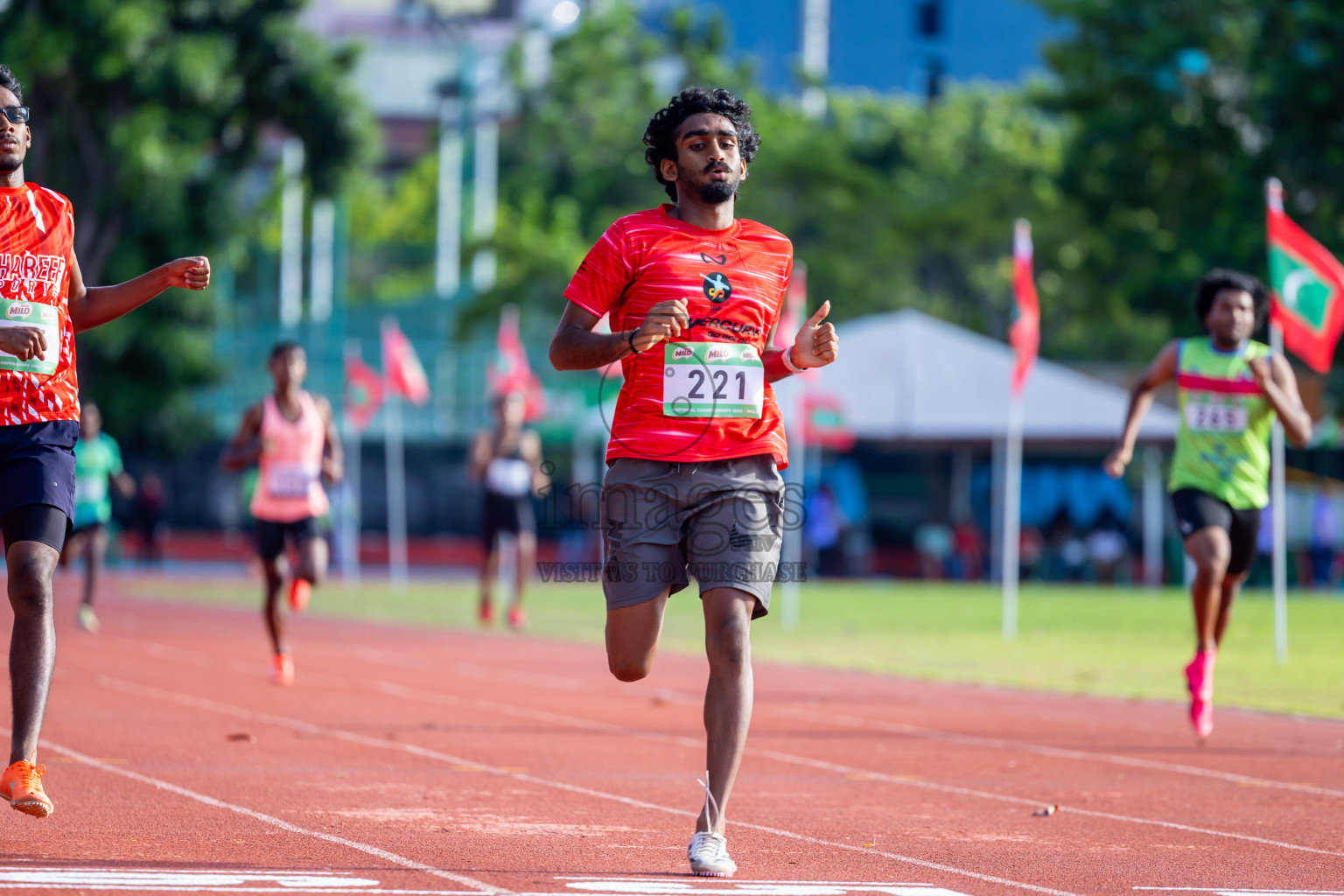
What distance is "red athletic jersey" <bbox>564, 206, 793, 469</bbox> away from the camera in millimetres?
5645

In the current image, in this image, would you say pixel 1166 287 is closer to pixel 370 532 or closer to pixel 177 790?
pixel 370 532

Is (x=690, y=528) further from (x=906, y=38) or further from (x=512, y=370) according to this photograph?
(x=906, y=38)

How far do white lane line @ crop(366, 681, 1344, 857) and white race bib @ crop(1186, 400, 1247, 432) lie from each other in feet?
9.11

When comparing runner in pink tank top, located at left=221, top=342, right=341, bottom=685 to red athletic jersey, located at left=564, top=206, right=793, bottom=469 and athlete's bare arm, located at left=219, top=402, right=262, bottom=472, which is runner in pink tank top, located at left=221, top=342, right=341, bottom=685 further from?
red athletic jersey, located at left=564, top=206, right=793, bottom=469

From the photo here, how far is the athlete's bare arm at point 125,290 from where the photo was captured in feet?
19.6

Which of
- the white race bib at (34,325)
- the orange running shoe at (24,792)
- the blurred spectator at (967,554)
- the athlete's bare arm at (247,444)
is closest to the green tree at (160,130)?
the blurred spectator at (967,554)

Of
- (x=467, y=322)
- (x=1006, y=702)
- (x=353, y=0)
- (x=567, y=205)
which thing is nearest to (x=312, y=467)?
(x=1006, y=702)

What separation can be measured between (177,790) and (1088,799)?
345cm

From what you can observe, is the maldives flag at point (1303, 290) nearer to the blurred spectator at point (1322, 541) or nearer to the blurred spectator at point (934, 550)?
the blurred spectator at point (1322, 541)

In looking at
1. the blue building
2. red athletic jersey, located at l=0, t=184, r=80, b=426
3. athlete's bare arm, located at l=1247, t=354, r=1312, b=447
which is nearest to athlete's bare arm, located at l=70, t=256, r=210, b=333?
red athletic jersey, located at l=0, t=184, r=80, b=426

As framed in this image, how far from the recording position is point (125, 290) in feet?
19.8

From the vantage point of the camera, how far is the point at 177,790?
6977 millimetres

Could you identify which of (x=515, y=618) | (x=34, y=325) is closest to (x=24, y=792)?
(x=34, y=325)

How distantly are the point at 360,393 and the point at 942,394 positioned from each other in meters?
9.59
